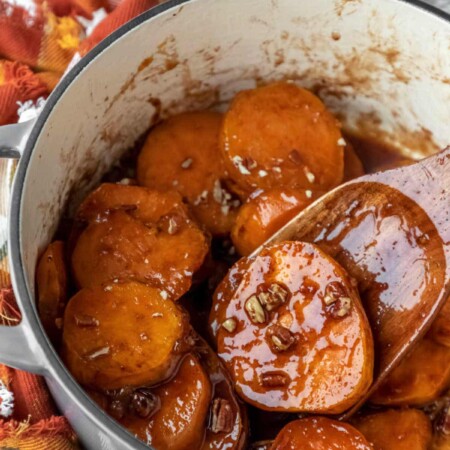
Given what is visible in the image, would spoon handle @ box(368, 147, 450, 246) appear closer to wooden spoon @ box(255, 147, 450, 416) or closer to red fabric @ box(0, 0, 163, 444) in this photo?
wooden spoon @ box(255, 147, 450, 416)

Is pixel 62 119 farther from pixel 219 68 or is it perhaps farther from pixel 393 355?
pixel 393 355

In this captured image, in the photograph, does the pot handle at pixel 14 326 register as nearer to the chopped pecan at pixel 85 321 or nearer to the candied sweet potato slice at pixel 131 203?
the chopped pecan at pixel 85 321

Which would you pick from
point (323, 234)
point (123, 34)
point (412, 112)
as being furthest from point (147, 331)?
point (412, 112)

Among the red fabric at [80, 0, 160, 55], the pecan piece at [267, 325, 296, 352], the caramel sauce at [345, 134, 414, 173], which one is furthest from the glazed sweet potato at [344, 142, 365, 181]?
the red fabric at [80, 0, 160, 55]

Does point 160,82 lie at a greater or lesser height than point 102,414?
greater

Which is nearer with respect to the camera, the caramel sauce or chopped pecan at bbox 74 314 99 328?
chopped pecan at bbox 74 314 99 328

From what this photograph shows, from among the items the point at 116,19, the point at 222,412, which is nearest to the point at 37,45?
the point at 116,19
